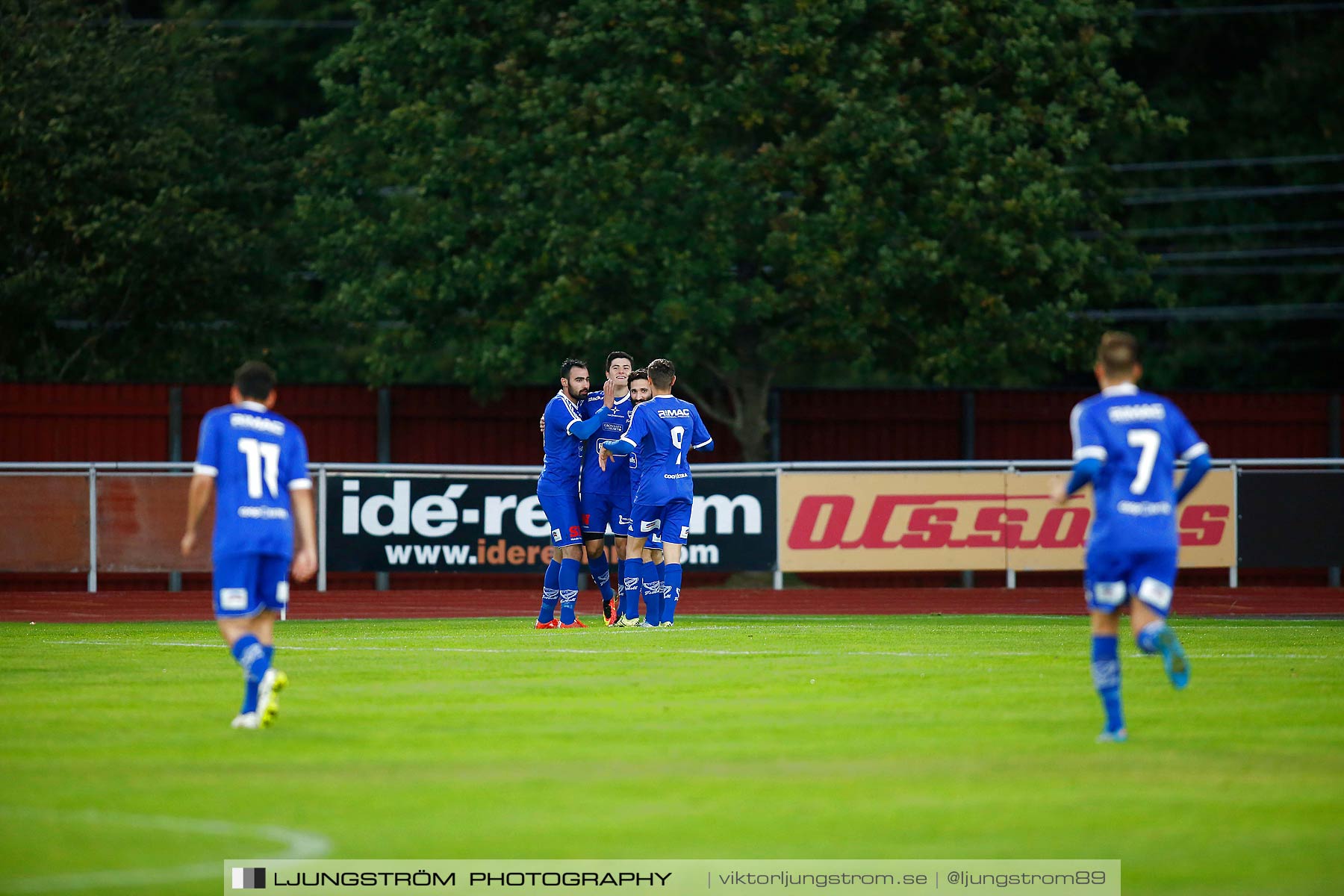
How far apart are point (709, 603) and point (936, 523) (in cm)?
315

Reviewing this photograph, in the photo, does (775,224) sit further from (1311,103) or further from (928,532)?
(1311,103)

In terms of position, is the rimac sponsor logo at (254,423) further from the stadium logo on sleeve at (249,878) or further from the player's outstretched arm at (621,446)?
the player's outstretched arm at (621,446)

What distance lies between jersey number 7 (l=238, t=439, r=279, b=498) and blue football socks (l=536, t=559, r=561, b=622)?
296 inches

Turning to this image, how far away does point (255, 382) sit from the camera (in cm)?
1016

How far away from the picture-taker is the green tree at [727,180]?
26.0 meters

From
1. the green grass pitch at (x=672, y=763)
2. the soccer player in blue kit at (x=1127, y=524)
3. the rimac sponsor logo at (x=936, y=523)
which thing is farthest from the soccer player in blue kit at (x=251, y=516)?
the rimac sponsor logo at (x=936, y=523)

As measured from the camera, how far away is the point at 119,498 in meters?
23.2

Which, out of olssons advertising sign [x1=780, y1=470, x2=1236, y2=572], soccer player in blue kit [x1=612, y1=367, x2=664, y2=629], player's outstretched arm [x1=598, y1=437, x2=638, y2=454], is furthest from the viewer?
olssons advertising sign [x1=780, y1=470, x2=1236, y2=572]

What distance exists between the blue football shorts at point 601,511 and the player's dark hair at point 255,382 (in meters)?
7.63

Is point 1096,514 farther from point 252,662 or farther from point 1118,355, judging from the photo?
point 252,662

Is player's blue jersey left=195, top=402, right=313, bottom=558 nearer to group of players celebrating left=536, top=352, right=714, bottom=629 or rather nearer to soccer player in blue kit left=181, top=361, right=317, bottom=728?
soccer player in blue kit left=181, top=361, right=317, bottom=728

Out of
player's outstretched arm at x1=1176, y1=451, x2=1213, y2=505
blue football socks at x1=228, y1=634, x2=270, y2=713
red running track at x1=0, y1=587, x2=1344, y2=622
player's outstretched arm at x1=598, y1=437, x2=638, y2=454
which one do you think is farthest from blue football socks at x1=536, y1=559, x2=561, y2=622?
player's outstretched arm at x1=1176, y1=451, x2=1213, y2=505

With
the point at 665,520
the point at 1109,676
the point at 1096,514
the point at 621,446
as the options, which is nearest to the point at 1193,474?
the point at 1096,514

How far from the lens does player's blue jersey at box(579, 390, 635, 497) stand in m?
17.5
